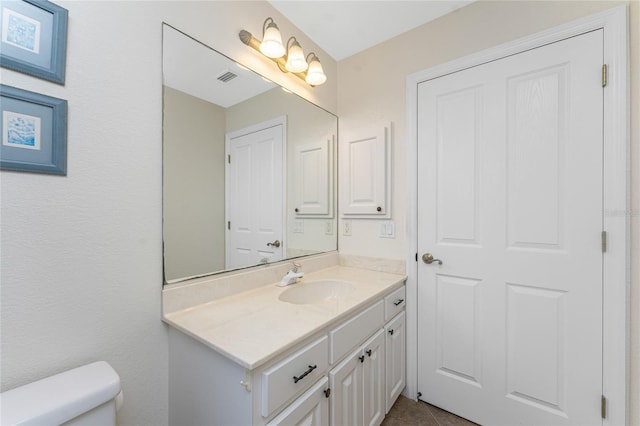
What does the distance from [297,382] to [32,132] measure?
116 centimetres

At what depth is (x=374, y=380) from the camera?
1.35m

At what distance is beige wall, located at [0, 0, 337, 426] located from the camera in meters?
0.76

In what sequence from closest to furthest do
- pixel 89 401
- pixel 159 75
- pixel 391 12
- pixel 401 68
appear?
1. pixel 89 401
2. pixel 159 75
3. pixel 391 12
4. pixel 401 68

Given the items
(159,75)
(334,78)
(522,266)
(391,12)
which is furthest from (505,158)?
(159,75)

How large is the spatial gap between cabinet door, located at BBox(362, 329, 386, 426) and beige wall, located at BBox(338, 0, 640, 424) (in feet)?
2.09

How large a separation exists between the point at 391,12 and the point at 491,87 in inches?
30.6

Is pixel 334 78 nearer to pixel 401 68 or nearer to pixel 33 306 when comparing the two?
pixel 401 68

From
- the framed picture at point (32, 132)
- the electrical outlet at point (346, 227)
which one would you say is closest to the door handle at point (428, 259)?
the electrical outlet at point (346, 227)

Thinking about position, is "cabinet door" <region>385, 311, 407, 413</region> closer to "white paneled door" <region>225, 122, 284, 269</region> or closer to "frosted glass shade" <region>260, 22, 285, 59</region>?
"white paneled door" <region>225, 122, 284, 269</region>

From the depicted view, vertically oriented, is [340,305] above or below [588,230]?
below

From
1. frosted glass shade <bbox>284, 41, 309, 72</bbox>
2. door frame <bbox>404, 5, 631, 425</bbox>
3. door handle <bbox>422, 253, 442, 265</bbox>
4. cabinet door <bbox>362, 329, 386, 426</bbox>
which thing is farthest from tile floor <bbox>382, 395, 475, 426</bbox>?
frosted glass shade <bbox>284, 41, 309, 72</bbox>

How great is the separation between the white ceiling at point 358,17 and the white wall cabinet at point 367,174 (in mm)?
652

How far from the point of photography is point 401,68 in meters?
1.79

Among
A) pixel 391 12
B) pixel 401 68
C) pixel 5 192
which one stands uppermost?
pixel 391 12
